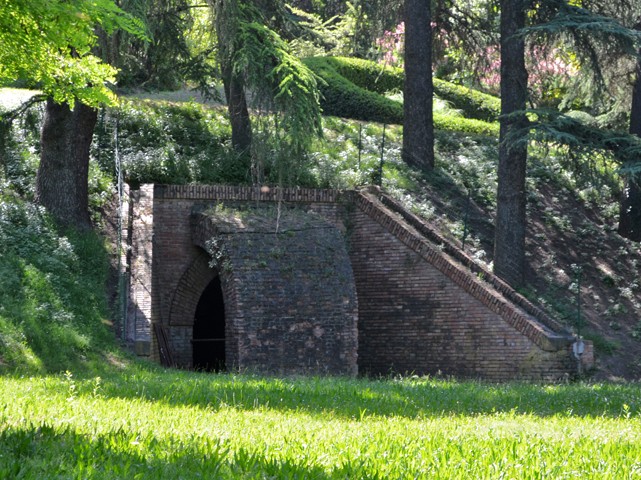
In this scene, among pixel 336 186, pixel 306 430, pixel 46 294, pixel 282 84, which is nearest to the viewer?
pixel 306 430

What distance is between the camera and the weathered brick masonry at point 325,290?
643 inches

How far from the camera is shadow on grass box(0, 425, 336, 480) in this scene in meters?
5.98

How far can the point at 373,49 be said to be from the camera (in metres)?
25.6

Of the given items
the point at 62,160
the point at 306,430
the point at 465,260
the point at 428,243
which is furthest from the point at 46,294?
the point at 306,430

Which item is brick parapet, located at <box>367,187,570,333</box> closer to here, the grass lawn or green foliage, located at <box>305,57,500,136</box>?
the grass lawn

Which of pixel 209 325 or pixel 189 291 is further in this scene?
pixel 209 325

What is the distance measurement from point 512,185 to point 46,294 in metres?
9.27

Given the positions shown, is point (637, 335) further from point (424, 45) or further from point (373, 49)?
point (373, 49)

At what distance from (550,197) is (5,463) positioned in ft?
63.6

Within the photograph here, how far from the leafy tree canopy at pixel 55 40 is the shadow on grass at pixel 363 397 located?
3442 mm

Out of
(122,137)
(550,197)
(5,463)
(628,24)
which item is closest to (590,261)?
(550,197)

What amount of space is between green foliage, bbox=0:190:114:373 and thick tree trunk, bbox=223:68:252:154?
456cm

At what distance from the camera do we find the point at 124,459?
20.8ft

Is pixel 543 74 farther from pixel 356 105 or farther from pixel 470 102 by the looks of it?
pixel 470 102
